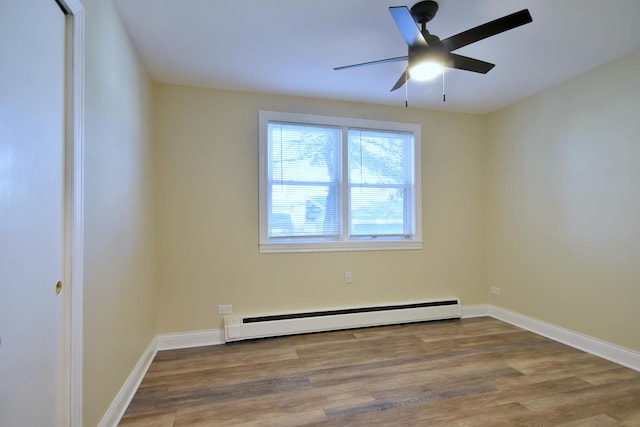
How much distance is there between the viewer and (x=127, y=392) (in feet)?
6.68

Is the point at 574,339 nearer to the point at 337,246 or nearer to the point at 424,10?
the point at 337,246

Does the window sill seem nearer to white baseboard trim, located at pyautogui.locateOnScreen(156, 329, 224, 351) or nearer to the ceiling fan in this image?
white baseboard trim, located at pyautogui.locateOnScreen(156, 329, 224, 351)

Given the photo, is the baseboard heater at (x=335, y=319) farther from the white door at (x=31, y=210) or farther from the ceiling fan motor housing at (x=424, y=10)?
the ceiling fan motor housing at (x=424, y=10)

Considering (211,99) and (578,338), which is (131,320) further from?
(578,338)

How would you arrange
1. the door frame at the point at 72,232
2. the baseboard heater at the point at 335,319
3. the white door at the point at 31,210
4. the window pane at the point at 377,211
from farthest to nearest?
1. the window pane at the point at 377,211
2. the baseboard heater at the point at 335,319
3. the door frame at the point at 72,232
4. the white door at the point at 31,210

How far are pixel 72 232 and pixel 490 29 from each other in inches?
94.7

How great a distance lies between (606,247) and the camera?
106 inches

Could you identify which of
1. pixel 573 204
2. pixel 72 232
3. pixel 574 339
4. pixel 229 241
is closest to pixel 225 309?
pixel 229 241

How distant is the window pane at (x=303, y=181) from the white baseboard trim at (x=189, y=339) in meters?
1.15

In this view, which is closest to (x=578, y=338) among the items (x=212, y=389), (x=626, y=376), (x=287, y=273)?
(x=626, y=376)

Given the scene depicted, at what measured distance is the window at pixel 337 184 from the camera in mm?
3279

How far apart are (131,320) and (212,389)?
777mm

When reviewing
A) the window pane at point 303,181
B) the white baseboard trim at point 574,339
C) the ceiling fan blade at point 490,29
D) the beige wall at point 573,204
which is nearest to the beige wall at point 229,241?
the window pane at point 303,181

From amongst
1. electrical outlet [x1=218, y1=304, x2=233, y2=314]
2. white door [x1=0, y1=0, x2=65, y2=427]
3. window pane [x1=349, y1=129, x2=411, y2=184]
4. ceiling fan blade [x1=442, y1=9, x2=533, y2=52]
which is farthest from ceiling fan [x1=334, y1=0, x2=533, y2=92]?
electrical outlet [x1=218, y1=304, x2=233, y2=314]
